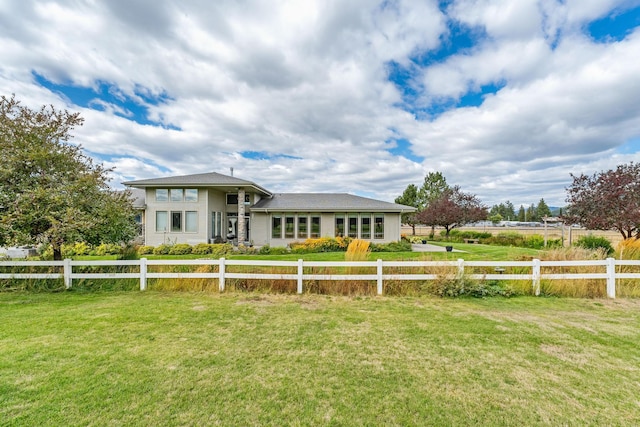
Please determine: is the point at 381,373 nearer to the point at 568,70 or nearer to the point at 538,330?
the point at 538,330

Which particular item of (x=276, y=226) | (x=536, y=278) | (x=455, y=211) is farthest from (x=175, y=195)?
(x=455, y=211)

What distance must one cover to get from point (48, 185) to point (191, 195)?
1103cm

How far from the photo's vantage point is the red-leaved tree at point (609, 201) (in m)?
12.8

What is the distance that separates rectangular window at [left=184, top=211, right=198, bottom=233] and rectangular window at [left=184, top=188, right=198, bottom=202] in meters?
0.88

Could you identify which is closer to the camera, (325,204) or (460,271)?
(460,271)

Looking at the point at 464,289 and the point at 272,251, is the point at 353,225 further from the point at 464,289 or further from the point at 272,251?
the point at 464,289

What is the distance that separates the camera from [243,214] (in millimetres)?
19688

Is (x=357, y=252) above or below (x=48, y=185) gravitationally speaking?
below

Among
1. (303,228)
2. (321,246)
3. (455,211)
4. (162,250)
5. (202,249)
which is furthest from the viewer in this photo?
(455,211)

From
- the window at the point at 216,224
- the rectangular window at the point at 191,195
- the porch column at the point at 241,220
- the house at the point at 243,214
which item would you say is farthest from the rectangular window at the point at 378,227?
the rectangular window at the point at 191,195

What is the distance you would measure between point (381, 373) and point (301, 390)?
1002 millimetres

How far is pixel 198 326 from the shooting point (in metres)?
4.92

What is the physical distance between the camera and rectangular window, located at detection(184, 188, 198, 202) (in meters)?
18.8

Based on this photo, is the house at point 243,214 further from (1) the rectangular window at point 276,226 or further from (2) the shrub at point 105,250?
(2) the shrub at point 105,250
